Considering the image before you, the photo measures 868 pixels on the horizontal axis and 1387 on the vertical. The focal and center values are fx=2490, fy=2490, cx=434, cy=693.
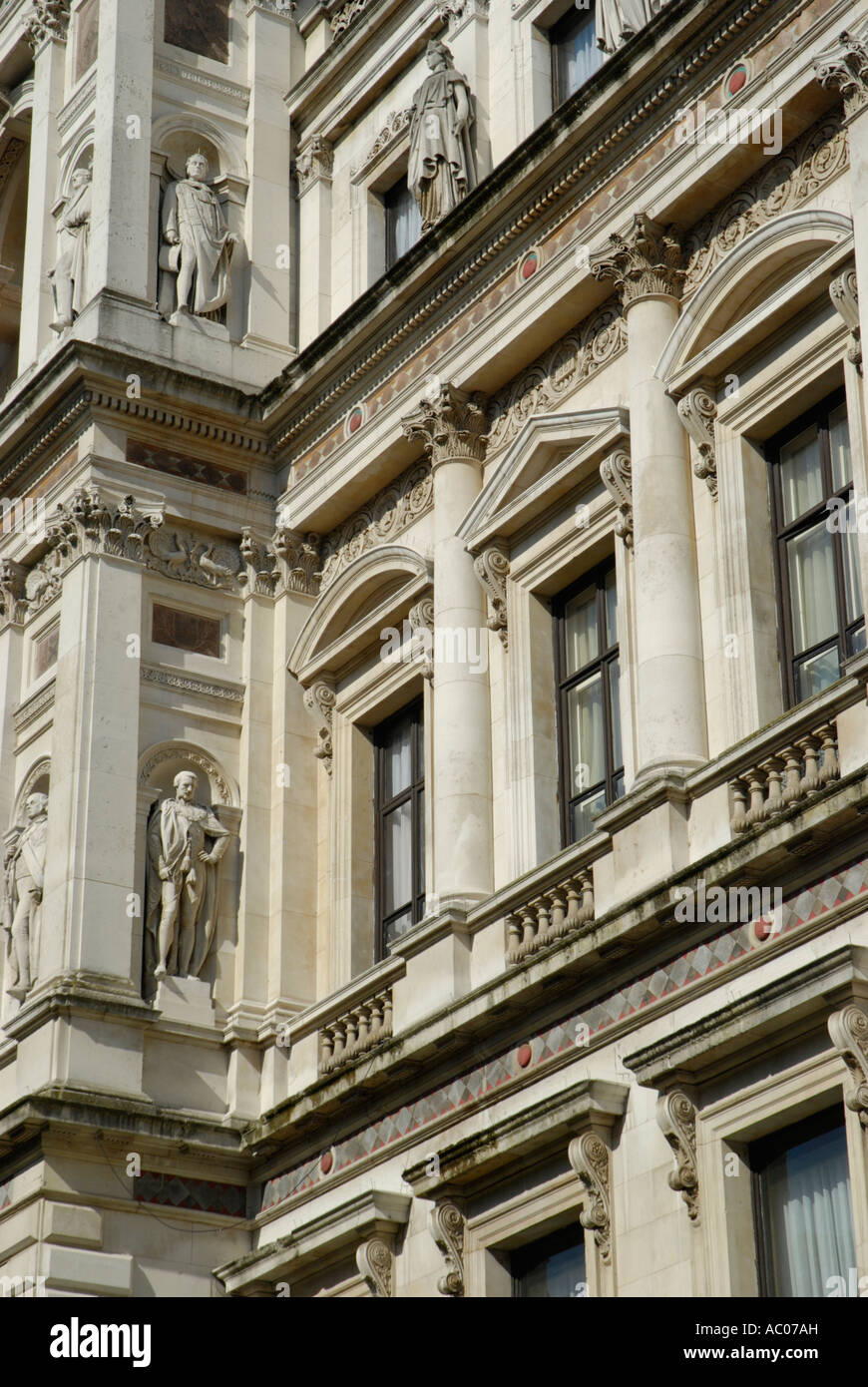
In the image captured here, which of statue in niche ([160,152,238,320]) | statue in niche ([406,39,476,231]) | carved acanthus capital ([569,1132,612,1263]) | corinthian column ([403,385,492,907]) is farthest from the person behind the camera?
statue in niche ([160,152,238,320])

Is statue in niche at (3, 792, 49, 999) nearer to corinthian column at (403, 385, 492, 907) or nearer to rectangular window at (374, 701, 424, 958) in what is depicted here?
rectangular window at (374, 701, 424, 958)

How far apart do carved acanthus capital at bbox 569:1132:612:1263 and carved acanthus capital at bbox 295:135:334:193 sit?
1263 cm

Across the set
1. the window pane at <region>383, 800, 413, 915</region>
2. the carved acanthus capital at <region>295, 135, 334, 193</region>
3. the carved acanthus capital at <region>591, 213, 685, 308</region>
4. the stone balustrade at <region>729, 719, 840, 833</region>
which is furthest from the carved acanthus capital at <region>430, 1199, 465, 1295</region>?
the carved acanthus capital at <region>295, 135, 334, 193</region>

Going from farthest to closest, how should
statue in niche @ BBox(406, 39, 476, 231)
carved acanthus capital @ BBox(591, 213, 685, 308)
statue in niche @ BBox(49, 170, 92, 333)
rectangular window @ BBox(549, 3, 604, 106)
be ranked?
statue in niche @ BBox(49, 170, 92, 333) → statue in niche @ BBox(406, 39, 476, 231) → rectangular window @ BBox(549, 3, 604, 106) → carved acanthus capital @ BBox(591, 213, 685, 308)

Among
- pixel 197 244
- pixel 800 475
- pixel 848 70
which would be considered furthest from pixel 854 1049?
pixel 197 244

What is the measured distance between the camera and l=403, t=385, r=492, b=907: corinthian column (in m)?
20.4

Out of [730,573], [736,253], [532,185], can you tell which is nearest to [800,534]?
[730,573]

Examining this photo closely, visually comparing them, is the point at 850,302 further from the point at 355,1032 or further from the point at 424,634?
the point at 355,1032

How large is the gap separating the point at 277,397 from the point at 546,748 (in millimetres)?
5813

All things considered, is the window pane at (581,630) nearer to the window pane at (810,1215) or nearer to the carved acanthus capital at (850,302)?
the carved acanthus capital at (850,302)

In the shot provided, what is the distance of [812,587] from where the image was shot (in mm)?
18234

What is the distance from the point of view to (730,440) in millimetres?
19031

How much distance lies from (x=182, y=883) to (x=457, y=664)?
135 inches

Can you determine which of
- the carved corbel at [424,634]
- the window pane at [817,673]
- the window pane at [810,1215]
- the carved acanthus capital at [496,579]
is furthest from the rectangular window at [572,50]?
the window pane at [810,1215]
